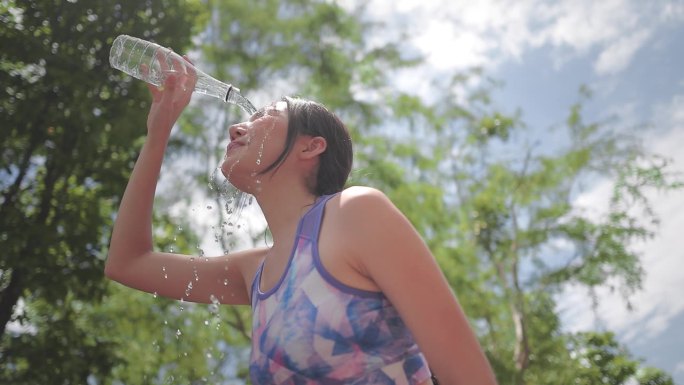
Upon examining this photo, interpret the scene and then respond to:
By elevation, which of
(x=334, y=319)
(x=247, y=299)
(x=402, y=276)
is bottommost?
(x=247, y=299)

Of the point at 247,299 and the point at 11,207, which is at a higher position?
the point at 247,299

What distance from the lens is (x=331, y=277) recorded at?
155cm

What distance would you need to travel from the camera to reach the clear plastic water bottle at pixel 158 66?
2.30 m

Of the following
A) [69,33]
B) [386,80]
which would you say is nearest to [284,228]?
[69,33]

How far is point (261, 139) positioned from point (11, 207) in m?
6.61

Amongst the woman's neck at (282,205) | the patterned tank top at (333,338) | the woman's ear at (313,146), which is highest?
the woman's ear at (313,146)

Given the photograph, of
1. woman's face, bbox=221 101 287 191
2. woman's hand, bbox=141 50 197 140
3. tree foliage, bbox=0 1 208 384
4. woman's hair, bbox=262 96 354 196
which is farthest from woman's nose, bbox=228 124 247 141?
tree foliage, bbox=0 1 208 384

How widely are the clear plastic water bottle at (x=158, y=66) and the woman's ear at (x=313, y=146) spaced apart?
1.90 ft

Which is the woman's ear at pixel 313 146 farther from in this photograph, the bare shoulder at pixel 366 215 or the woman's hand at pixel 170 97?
the woman's hand at pixel 170 97

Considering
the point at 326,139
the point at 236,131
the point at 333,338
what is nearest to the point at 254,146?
the point at 236,131

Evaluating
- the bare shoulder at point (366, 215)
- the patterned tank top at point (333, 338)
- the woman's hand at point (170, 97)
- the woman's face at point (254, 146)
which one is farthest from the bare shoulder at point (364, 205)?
the woman's hand at point (170, 97)

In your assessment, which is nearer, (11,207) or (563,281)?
(11,207)

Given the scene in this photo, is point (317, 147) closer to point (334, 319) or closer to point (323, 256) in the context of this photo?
point (323, 256)

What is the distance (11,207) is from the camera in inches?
298
